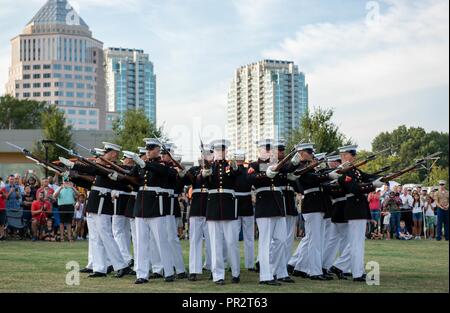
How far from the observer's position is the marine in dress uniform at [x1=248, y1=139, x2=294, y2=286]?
38.3 feet

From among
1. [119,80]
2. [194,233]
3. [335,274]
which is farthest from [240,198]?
[119,80]

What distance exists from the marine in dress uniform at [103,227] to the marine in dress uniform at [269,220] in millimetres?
2622

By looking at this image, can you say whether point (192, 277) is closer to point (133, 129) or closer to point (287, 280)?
point (287, 280)

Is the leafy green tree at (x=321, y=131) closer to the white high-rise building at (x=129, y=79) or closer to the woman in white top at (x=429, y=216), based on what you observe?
the woman in white top at (x=429, y=216)

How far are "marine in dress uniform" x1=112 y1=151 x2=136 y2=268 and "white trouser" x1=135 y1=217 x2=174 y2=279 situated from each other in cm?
122

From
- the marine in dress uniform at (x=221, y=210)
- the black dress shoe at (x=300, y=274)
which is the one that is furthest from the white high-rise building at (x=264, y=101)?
the marine in dress uniform at (x=221, y=210)

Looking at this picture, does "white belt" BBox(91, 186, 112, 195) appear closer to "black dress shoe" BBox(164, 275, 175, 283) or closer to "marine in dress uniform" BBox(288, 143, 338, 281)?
"black dress shoe" BBox(164, 275, 175, 283)

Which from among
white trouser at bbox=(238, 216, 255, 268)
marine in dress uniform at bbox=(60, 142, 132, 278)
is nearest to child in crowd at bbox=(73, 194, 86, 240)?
white trouser at bbox=(238, 216, 255, 268)

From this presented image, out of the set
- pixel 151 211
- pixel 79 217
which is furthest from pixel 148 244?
pixel 79 217

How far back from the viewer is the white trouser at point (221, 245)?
11.8m

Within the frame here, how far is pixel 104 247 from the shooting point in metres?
13.0

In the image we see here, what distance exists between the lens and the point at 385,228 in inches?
1032

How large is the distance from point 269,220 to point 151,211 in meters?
1.88
